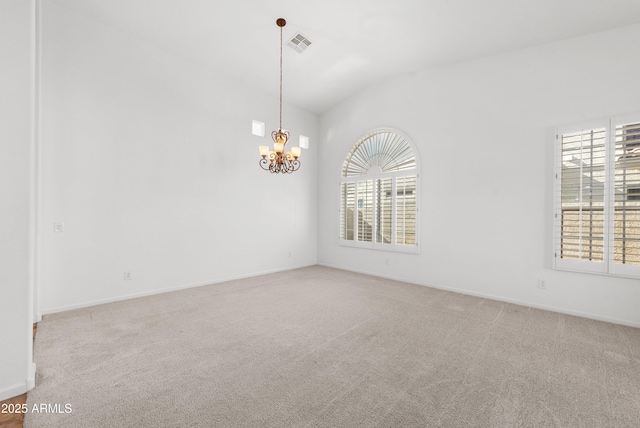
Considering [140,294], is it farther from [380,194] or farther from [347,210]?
[380,194]

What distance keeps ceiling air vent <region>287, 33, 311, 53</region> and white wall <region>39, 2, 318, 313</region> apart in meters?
1.07

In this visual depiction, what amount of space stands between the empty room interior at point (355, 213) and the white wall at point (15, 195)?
0.01m

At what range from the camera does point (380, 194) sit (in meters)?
5.76

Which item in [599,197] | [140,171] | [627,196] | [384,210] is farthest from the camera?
[384,210]

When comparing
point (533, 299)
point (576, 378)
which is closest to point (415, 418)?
point (576, 378)

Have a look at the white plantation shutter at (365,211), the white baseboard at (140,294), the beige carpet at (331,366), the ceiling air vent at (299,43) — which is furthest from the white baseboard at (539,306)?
the ceiling air vent at (299,43)

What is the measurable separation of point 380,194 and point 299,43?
306cm

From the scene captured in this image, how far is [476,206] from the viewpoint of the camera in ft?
14.7

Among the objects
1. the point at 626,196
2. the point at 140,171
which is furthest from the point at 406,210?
the point at 140,171

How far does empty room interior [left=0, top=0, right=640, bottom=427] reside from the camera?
77.3 inches

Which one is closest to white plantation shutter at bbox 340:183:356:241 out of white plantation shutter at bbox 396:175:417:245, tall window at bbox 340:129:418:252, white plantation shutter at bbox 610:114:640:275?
tall window at bbox 340:129:418:252

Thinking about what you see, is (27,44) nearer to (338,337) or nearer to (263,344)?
(263,344)

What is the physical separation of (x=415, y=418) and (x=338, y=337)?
123 cm

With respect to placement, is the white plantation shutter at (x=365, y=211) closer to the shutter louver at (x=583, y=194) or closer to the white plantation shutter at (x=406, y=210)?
the white plantation shutter at (x=406, y=210)
